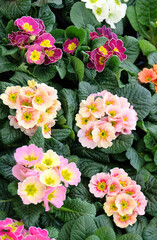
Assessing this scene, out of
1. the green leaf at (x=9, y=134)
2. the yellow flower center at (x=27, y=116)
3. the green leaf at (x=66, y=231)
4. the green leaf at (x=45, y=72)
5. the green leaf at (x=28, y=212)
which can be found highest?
the green leaf at (x=45, y=72)

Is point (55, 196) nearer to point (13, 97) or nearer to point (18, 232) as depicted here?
point (18, 232)

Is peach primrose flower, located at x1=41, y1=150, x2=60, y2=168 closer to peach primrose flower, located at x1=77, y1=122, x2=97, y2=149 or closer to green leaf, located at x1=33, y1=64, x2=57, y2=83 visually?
→ peach primrose flower, located at x1=77, y1=122, x2=97, y2=149

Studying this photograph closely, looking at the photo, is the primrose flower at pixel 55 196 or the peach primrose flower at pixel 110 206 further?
the peach primrose flower at pixel 110 206

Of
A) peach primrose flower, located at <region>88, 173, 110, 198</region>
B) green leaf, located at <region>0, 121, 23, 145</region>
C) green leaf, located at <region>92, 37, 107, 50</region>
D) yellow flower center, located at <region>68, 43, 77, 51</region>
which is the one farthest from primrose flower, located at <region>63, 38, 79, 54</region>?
peach primrose flower, located at <region>88, 173, 110, 198</region>

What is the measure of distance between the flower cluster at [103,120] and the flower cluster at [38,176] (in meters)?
0.32

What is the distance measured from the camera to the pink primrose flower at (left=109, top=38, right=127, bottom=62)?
190 cm

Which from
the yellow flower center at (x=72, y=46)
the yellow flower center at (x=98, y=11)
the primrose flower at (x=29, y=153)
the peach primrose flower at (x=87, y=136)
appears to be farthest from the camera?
the yellow flower center at (x=98, y=11)

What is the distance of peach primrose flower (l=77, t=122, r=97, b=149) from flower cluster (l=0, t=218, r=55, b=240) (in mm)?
525

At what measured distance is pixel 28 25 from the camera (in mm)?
1773

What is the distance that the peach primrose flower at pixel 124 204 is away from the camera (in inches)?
60.4

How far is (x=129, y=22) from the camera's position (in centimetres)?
244

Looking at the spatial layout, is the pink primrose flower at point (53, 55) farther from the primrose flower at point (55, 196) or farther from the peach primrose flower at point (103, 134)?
the primrose flower at point (55, 196)

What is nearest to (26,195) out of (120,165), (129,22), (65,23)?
(120,165)

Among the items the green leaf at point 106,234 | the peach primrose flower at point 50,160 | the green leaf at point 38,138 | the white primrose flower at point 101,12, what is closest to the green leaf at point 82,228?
the green leaf at point 106,234
